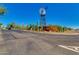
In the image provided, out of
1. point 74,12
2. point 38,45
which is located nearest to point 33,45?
point 38,45

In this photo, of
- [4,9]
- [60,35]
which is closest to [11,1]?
[4,9]

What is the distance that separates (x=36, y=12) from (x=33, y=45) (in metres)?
0.78

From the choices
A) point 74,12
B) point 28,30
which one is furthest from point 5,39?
point 74,12

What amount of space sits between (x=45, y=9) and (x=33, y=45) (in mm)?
893

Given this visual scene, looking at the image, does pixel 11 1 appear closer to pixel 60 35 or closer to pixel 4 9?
pixel 4 9

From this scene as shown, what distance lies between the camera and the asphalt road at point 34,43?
685 inches

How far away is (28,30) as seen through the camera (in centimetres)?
1780

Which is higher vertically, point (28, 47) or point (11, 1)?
point (11, 1)

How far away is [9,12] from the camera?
17516 mm

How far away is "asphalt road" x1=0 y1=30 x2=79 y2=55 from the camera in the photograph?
17.4 meters

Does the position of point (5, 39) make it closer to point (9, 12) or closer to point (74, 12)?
point (9, 12)

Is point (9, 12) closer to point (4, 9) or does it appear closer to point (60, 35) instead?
point (4, 9)

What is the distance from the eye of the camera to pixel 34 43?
57.6ft

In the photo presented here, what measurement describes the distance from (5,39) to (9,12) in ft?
2.15
